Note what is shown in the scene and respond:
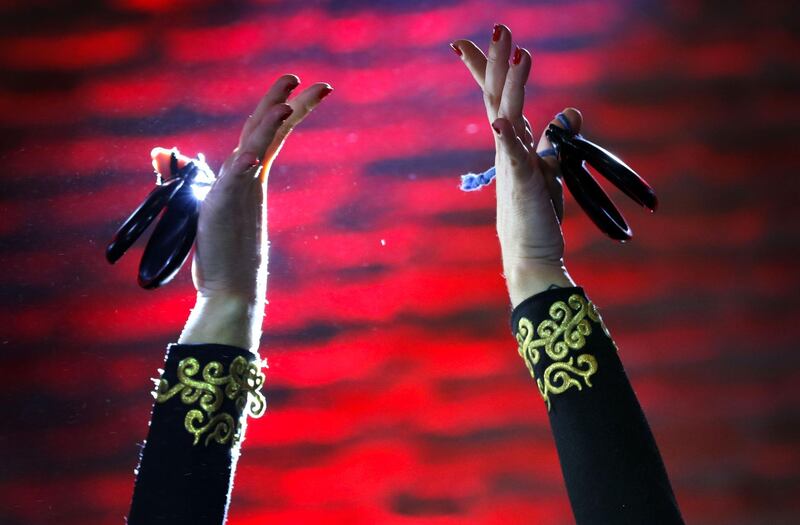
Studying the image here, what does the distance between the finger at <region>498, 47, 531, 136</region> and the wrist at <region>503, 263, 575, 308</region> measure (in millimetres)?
181

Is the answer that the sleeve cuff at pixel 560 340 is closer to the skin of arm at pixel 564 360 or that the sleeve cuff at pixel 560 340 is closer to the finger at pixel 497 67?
the skin of arm at pixel 564 360

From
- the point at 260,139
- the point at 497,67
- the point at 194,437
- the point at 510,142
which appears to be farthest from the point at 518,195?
the point at 194,437

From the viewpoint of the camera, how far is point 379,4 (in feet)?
6.35

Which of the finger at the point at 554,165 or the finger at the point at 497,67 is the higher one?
the finger at the point at 497,67

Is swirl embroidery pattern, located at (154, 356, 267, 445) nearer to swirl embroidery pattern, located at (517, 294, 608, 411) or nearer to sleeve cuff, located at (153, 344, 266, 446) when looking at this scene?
sleeve cuff, located at (153, 344, 266, 446)

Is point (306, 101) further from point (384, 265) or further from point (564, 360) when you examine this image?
Result: point (384, 265)

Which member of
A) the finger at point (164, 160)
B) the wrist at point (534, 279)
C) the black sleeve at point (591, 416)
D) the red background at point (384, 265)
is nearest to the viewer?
the black sleeve at point (591, 416)

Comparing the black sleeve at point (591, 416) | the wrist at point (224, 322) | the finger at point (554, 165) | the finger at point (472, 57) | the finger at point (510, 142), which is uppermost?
the finger at point (472, 57)

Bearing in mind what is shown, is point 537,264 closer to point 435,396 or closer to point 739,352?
point 435,396

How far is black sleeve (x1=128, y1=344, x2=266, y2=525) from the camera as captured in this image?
775 millimetres

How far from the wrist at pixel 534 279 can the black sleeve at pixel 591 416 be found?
2 centimetres

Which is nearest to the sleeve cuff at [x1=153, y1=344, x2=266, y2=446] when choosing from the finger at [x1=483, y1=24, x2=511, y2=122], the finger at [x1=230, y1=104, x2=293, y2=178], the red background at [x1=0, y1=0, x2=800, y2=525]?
the finger at [x1=230, y1=104, x2=293, y2=178]

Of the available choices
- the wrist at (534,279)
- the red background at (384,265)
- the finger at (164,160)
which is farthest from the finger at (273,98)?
Result: the red background at (384,265)

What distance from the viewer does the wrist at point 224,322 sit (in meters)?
0.86
